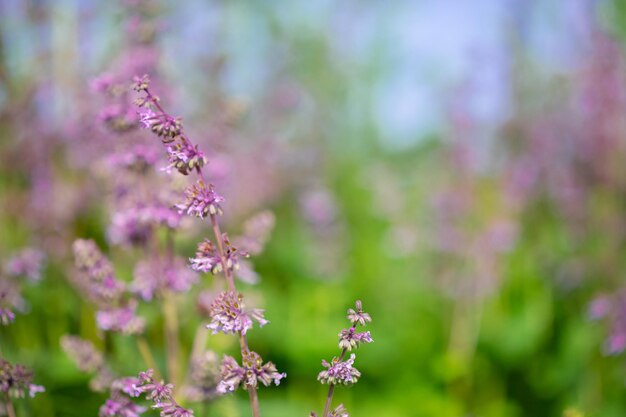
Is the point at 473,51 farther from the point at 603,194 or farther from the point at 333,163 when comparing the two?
the point at 333,163

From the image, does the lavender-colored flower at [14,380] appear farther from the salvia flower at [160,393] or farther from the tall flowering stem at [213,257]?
the tall flowering stem at [213,257]

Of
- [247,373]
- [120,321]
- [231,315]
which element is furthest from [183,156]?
[120,321]

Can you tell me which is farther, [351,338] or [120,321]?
[120,321]

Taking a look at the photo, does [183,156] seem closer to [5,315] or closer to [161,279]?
[5,315]

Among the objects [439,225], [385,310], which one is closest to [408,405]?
[385,310]

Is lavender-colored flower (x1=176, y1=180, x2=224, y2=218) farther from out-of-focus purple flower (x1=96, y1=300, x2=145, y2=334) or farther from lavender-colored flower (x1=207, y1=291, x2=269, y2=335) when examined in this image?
out-of-focus purple flower (x1=96, y1=300, x2=145, y2=334)

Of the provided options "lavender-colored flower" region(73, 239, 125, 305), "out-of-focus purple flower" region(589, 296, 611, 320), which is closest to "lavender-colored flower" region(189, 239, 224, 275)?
"lavender-colored flower" region(73, 239, 125, 305)
